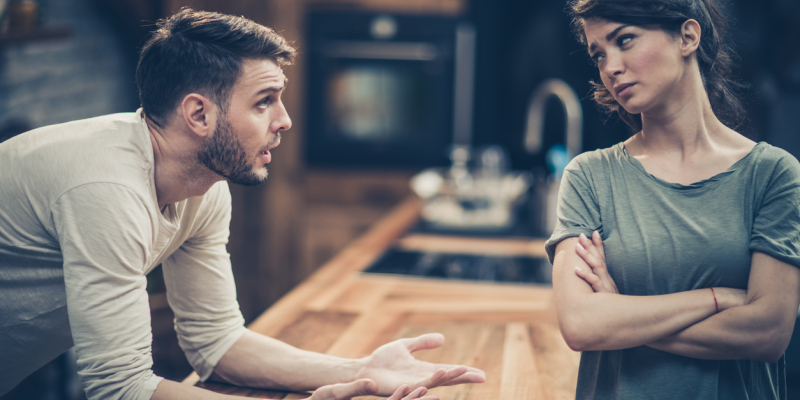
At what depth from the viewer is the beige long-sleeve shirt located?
984mm

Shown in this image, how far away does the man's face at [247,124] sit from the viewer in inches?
43.7

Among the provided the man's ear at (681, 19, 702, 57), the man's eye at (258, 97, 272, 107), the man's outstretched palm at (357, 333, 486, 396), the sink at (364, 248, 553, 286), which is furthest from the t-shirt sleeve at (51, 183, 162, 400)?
the sink at (364, 248, 553, 286)

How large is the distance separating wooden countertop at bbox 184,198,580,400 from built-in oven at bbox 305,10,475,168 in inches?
52.8

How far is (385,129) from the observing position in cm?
350

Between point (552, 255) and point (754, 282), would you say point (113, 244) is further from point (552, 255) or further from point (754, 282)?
point (754, 282)

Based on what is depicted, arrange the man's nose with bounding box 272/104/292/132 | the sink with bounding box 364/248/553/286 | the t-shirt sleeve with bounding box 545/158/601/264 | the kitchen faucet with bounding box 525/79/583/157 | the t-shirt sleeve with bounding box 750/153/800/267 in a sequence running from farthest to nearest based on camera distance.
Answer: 1. the kitchen faucet with bounding box 525/79/583/157
2. the sink with bounding box 364/248/553/286
3. the man's nose with bounding box 272/104/292/132
4. the t-shirt sleeve with bounding box 545/158/601/264
5. the t-shirt sleeve with bounding box 750/153/800/267

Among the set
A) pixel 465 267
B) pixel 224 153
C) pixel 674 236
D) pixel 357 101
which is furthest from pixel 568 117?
pixel 224 153

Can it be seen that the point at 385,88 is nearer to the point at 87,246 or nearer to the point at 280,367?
the point at 280,367

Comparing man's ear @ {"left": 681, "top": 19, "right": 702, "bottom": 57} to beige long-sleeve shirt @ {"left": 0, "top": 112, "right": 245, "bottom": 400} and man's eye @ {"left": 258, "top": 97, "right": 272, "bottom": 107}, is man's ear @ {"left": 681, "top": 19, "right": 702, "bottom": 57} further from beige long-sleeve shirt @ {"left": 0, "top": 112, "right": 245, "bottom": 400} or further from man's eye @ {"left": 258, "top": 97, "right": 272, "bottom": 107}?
beige long-sleeve shirt @ {"left": 0, "top": 112, "right": 245, "bottom": 400}

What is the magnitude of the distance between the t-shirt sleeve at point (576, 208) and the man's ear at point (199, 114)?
58 centimetres

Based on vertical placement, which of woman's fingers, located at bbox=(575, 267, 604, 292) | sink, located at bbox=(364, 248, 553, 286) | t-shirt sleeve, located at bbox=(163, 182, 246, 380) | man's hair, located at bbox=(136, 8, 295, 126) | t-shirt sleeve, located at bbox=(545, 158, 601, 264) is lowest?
sink, located at bbox=(364, 248, 553, 286)

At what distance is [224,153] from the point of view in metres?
1.12

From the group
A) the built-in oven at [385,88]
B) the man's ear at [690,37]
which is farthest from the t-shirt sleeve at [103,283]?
the built-in oven at [385,88]

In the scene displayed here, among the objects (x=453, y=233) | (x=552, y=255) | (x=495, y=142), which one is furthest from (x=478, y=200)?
(x=552, y=255)
